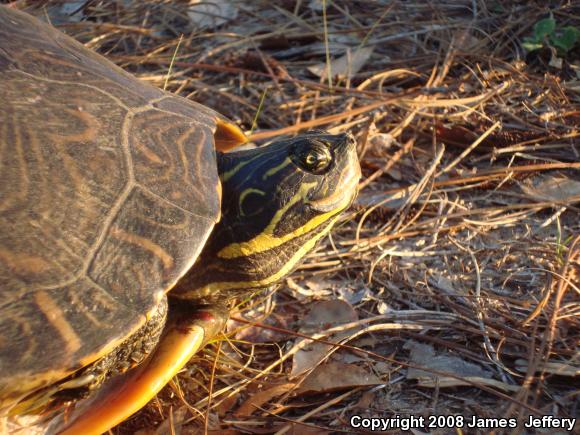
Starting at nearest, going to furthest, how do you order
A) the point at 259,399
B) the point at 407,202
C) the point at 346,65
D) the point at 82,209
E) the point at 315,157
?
the point at 82,209 < the point at 315,157 < the point at 259,399 < the point at 407,202 < the point at 346,65

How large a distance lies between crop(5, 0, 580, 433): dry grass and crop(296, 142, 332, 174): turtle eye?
2.40ft

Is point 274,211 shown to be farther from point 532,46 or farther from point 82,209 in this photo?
point 532,46

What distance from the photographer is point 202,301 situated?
8.09ft

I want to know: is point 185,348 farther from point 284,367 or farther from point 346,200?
point 346,200

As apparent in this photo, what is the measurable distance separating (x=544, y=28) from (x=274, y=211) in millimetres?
2665

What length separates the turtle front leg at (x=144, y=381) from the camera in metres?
2.14

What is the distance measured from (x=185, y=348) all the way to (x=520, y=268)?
1602 mm

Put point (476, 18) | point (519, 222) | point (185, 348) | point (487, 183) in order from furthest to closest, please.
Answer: point (476, 18) → point (487, 183) → point (519, 222) → point (185, 348)

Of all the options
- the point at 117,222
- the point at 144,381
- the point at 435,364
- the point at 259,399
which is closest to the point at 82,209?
the point at 117,222

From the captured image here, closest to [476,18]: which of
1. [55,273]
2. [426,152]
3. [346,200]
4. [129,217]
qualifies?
[426,152]

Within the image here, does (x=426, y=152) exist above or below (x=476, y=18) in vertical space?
below

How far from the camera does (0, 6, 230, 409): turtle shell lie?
1886mm

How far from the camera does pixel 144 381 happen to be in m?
2.19

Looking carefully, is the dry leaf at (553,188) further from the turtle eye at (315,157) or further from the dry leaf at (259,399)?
the dry leaf at (259,399)
